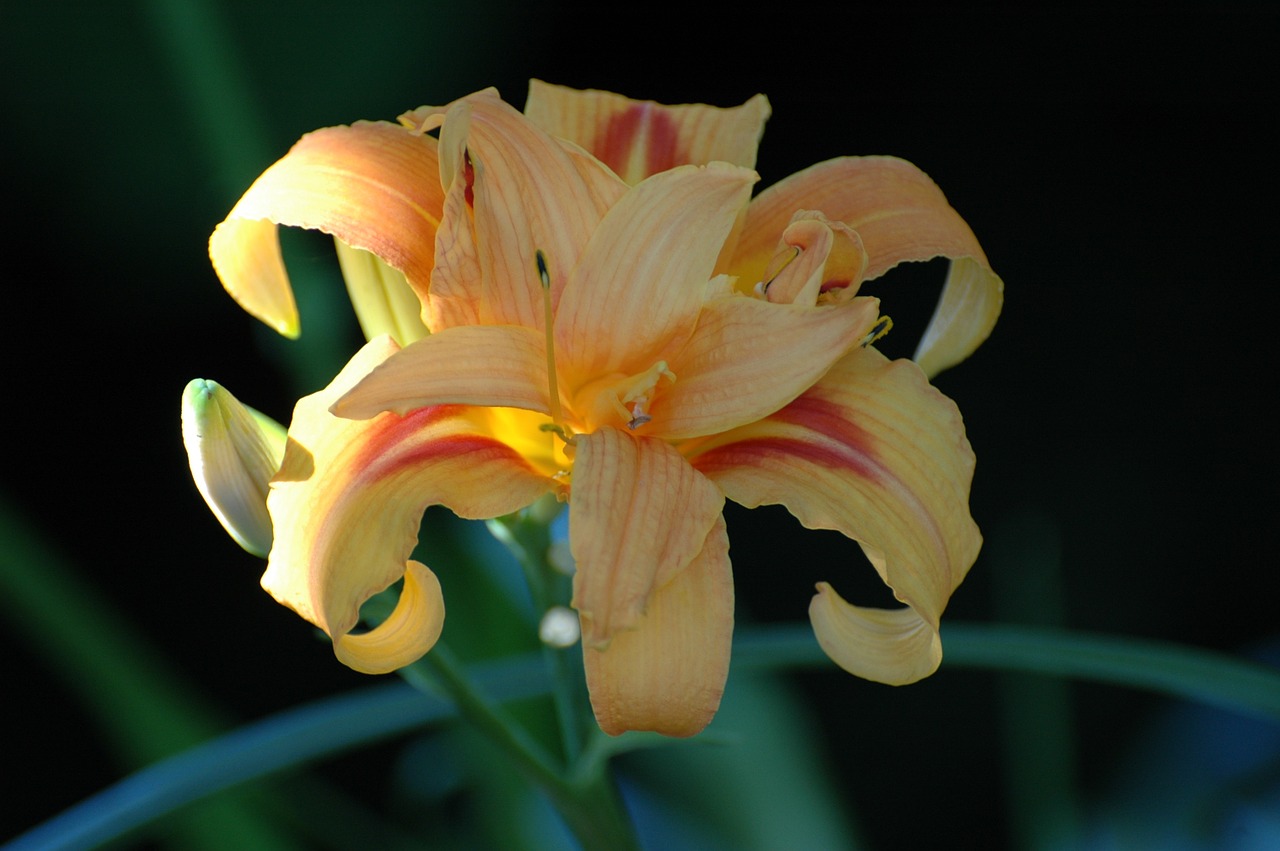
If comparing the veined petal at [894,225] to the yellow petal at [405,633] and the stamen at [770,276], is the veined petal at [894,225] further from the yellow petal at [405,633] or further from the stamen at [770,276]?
the yellow petal at [405,633]

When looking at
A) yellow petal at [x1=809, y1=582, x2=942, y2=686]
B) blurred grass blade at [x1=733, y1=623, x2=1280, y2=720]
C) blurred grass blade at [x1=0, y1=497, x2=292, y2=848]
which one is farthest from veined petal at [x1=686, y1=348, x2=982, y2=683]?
blurred grass blade at [x1=0, y1=497, x2=292, y2=848]

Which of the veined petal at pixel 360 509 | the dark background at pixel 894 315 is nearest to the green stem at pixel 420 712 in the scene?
the veined petal at pixel 360 509

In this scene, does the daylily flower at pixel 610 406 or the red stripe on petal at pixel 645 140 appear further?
the red stripe on petal at pixel 645 140

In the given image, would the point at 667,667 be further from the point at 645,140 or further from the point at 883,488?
the point at 645,140

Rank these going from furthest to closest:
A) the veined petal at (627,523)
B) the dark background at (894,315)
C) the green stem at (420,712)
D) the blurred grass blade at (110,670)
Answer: the dark background at (894,315) < the blurred grass blade at (110,670) < the green stem at (420,712) < the veined petal at (627,523)

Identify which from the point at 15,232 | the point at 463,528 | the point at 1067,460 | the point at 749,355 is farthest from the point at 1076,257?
the point at 15,232

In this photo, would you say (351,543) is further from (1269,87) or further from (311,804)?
(1269,87)
